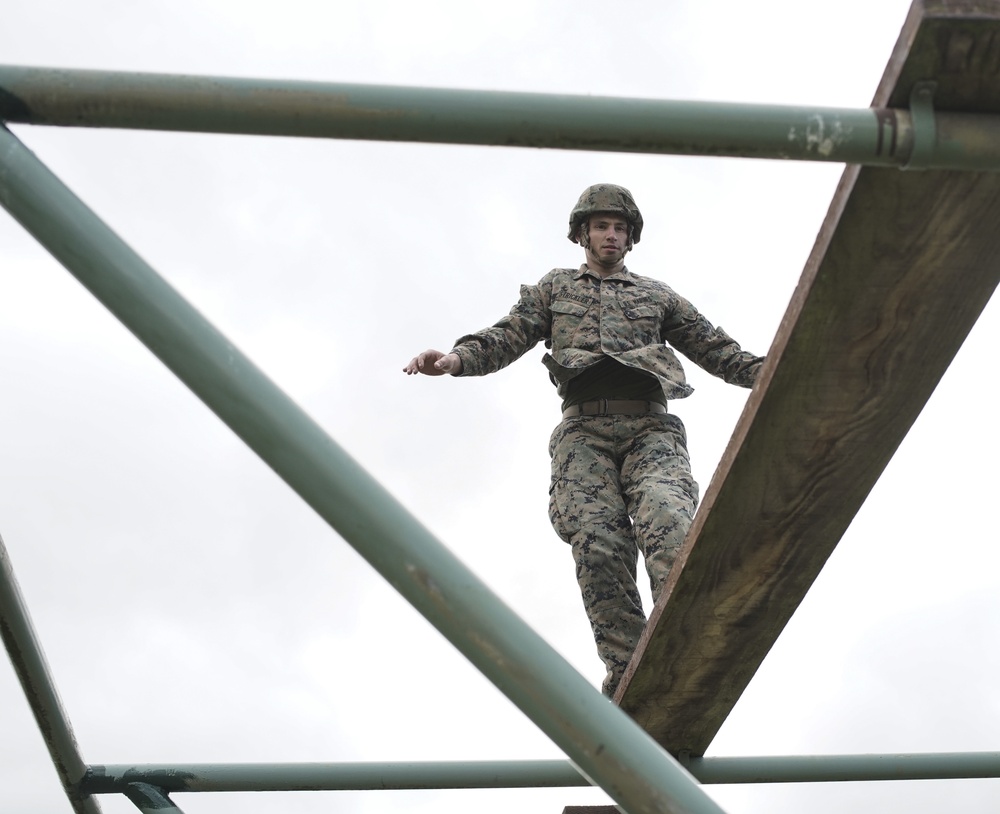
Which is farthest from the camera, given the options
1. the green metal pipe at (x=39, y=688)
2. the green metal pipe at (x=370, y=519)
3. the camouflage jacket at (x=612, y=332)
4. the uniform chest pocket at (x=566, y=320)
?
the uniform chest pocket at (x=566, y=320)

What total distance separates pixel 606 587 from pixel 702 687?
64 cm

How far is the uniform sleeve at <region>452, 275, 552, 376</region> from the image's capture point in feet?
14.5

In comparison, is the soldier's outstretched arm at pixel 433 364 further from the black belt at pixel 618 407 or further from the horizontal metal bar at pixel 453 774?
the horizontal metal bar at pixel 453 774

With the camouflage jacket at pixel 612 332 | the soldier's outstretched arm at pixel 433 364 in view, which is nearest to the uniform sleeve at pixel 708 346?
the camouflage jacket at pixel 612 332

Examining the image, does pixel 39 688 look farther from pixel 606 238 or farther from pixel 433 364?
pixel 606 238

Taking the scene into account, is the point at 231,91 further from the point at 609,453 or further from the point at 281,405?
the point at 609,453

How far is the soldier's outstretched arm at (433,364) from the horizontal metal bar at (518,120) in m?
1.65

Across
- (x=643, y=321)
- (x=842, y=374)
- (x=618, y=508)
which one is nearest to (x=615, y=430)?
(x=618, y=508)

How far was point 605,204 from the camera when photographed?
495cm

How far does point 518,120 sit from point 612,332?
252cm

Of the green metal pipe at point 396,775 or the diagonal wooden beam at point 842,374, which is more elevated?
the diagonal wooden beam at point 842,374

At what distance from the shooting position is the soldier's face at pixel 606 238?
5.01 metres

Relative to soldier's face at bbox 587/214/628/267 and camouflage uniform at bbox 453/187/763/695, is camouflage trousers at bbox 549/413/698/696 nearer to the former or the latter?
camouflage uniform at bbox 453/187/763/695

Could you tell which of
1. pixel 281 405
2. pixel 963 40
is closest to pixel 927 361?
pixel 963 40
